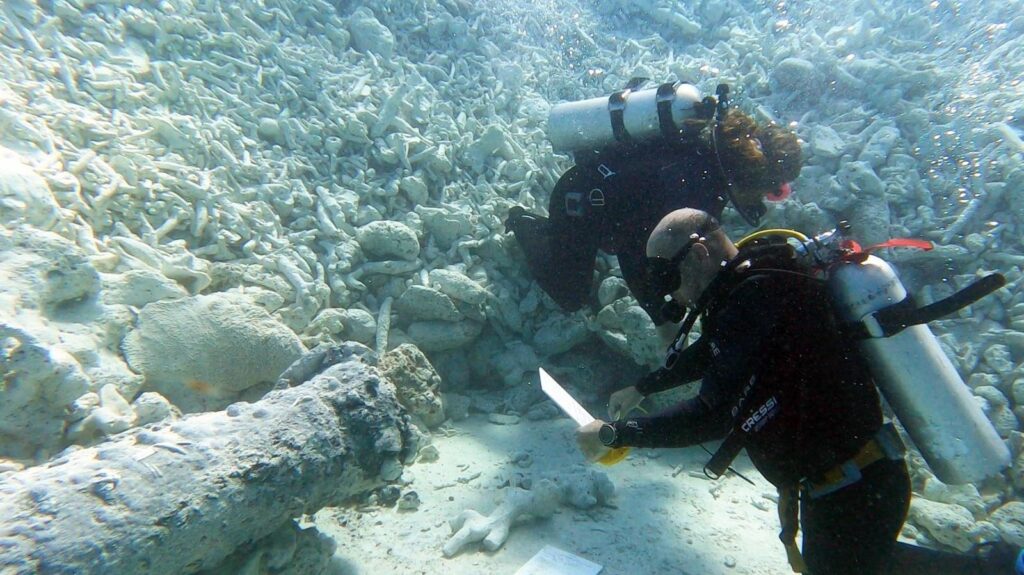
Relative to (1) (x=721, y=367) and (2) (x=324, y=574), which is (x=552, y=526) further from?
(1) (x=721, y=367)

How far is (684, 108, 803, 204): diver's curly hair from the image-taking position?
396cm

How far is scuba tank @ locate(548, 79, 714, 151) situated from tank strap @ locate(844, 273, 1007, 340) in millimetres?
2568

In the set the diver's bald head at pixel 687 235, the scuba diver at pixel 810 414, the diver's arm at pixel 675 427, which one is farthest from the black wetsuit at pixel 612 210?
the scuba diver at pixel 810 414

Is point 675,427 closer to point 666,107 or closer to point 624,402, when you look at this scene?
point 624,402

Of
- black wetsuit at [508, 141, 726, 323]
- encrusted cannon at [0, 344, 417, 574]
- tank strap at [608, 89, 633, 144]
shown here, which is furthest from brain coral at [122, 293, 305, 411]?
tank strap at [608, 89, 633, 144]

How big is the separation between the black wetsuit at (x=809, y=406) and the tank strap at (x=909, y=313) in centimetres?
11

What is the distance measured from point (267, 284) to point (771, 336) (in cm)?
360

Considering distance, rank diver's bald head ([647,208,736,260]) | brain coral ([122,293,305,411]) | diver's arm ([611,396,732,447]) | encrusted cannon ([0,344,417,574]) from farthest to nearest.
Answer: brain coral ([122,293,305,411]) < diver's bald head ([647,208,736,260]) < diver's arm ([611,396,732,447]) < encrusted cannon ([0,344,417,574])

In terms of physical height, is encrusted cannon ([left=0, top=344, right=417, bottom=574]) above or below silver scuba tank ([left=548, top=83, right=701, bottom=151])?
below

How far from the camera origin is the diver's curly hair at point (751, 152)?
13.0 ft

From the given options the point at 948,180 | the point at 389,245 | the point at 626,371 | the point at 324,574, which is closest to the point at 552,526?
the point at 324,574

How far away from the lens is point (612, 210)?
14.7 ft

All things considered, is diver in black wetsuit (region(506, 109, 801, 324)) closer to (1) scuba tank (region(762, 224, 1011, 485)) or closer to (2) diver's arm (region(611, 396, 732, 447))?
(2) diver's arm (region(611, 396, 732, 447))

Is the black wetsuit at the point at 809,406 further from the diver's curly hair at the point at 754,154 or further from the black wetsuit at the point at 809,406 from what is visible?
the diver's curly hair at the point at 754,154
